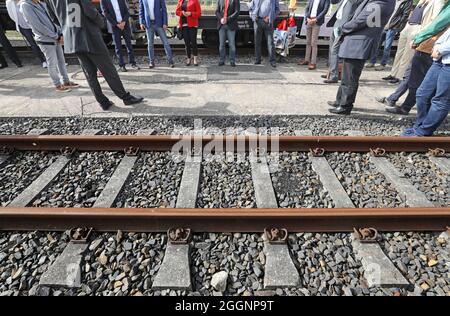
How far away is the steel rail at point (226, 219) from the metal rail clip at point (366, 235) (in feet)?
0.20

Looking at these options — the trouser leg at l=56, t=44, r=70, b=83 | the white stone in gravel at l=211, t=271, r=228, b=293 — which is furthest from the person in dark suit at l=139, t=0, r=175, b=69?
the white stone in gravel at l=211, t=271, r=228, b=293

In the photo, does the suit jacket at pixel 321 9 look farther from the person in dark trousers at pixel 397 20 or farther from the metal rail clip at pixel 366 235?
the metal rail clip at pixel 366 235

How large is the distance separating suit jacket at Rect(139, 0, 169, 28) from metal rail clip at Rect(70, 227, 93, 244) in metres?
5.83

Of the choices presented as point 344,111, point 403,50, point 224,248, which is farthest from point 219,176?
point 403,50

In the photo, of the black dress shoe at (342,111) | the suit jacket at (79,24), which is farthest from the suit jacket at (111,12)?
the black dress shoe at (342,111)

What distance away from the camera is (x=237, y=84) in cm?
588

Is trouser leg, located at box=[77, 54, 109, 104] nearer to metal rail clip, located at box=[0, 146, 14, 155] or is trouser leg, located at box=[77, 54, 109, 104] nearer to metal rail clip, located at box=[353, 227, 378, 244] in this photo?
metal rail clip, located at box=[0, 146, 14, 155]

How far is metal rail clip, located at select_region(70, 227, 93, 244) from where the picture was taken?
2180 millimetres

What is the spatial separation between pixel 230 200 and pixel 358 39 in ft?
10.3

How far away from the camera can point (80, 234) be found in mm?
2215

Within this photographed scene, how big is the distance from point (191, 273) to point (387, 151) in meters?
2.90

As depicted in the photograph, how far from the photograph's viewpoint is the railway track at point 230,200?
2.01 meters

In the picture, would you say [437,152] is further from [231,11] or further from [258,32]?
[231,11]

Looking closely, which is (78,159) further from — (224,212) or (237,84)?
(237,84)
